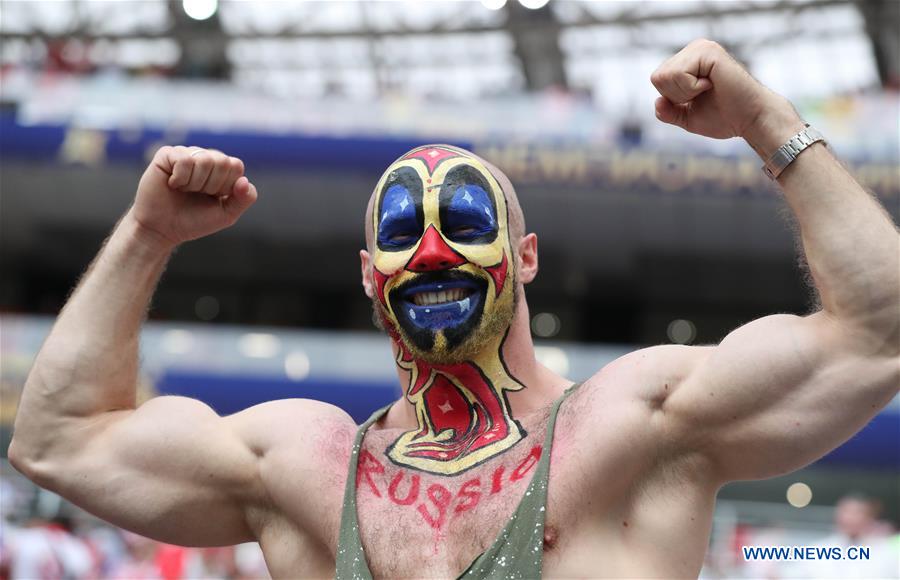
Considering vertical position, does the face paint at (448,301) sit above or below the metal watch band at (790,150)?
below

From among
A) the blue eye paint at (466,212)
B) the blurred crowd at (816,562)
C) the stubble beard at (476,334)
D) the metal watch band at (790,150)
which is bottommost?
the blurred crowd at (816,562)

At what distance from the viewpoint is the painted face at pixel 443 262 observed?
2.80 metres

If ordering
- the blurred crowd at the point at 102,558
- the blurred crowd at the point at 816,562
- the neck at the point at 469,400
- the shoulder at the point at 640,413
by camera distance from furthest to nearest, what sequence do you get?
1. the blurred crowd at the point at 102,558
2. the blurred crowd at the point at 816,562
3. the neck at the point at 469,400
4. the shoulder at the point at 640,413

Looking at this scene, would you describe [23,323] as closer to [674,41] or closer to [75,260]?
[75,260]

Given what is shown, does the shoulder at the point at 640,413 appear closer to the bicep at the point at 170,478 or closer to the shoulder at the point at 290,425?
the shoulder at the point at 290,425

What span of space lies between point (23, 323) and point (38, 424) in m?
12.2

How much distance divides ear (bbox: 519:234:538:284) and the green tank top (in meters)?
0.59

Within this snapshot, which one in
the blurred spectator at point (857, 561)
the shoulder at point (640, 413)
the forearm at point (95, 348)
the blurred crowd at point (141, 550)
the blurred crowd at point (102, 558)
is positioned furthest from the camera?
the blurred crowd at point (102, 558)

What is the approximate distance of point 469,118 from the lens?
15812 mm

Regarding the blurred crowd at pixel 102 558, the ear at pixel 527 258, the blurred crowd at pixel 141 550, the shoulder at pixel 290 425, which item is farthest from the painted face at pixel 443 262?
the blurred crowd at pixel 102 558

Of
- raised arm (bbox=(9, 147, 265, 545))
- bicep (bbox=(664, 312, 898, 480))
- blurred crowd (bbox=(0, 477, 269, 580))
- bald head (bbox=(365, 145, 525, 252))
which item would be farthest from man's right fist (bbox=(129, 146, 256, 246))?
blurred crowd (bbox=(0, 477, 269, 580))

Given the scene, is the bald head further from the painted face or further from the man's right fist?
the man's right fist

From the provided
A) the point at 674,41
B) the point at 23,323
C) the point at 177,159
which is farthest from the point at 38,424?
the point at 674,41

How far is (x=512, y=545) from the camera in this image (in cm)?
243
